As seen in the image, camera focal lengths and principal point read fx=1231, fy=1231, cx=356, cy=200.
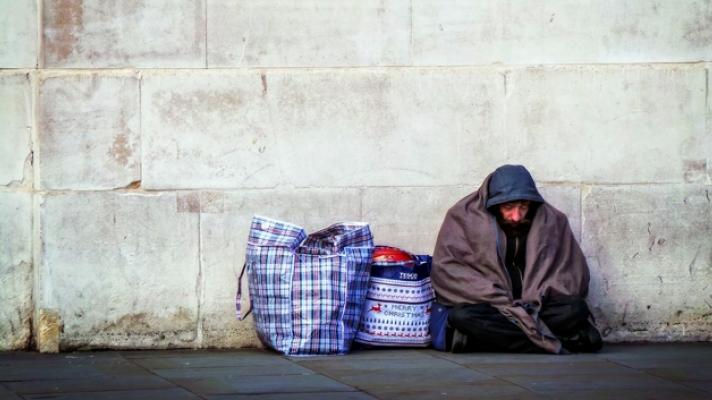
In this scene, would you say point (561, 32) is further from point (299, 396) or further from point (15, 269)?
point (15, 269)

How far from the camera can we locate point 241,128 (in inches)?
283

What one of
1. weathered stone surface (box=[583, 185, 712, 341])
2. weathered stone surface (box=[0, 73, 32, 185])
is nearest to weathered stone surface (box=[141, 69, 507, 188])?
weathered stone surface (box=[0, 73, 32, 185])

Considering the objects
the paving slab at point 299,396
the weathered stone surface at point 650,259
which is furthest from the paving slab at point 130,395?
the weathered stone surface at point 650,259

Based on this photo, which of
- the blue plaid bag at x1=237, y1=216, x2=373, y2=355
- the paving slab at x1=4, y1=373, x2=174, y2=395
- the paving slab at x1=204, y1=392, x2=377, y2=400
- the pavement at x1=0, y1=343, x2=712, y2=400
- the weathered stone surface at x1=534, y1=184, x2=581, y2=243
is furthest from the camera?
the weathered stone surface at x1=534, y1=184, x2=581, y2=243

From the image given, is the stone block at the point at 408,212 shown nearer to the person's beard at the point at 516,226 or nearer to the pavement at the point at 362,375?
the person's beard at the point at 516,226

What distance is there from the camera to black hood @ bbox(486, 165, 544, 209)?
6953mm

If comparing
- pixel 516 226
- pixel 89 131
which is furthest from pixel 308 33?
pixel 516 226

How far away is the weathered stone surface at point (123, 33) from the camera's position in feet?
23.2

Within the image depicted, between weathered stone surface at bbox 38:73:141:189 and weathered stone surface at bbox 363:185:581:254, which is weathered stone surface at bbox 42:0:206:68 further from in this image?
weathered stone surface at bbox 363:185:581:254

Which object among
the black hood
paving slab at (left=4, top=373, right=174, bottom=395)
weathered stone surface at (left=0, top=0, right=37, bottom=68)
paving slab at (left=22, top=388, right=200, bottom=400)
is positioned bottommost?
paving slab at (left=4, top=373, right=174, bottom=395)

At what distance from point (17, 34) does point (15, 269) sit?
1.35m

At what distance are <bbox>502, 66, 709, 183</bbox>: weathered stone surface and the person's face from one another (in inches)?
12.7

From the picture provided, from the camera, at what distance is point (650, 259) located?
7430mm

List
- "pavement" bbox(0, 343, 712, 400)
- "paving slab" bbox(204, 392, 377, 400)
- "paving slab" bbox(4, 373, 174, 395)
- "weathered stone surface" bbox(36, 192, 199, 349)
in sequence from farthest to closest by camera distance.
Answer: "weathered stone surface" bbox(36, 192, 199, 349) < "paving slab" bbox(4, 373, 174, 395) < "pavement" bbox(0, 343, 712, 400) < "paving slab" bbox(204, 392, 377, 400)
